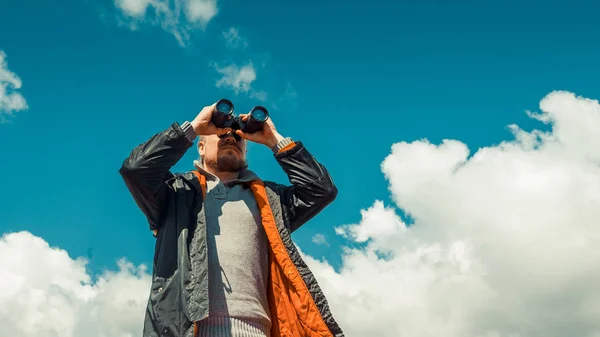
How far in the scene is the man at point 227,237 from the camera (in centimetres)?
476

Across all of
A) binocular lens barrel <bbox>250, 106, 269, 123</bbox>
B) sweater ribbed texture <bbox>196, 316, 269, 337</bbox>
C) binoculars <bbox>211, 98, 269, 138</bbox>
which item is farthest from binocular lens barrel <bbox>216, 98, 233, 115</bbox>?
sweater ribbed texture <bbox>196, 316, 269, 337</bbox>

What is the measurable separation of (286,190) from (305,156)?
0.44 m

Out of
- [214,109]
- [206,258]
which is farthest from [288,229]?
[214,109]

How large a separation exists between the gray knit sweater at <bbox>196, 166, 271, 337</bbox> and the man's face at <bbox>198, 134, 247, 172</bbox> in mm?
220

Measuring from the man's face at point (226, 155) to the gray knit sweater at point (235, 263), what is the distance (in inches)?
8.7

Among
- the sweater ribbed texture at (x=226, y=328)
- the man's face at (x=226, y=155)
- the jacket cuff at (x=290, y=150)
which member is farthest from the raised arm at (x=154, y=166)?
the sweater ribbed texture at (x=226, y=328)

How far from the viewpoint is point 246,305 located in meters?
4.87

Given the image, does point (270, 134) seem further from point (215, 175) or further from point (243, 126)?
point (215, 175)

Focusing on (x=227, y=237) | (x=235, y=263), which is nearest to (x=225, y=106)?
(x=227, y=237)

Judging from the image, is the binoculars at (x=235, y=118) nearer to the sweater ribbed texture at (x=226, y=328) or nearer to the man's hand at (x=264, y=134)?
the man's hand at (x=264, y=134)

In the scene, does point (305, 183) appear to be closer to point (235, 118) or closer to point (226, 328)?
point (235, 118)

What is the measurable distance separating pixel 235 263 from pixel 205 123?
1267mm

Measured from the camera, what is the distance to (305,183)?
564 centimetres

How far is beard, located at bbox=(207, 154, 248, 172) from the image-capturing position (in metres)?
5.91
